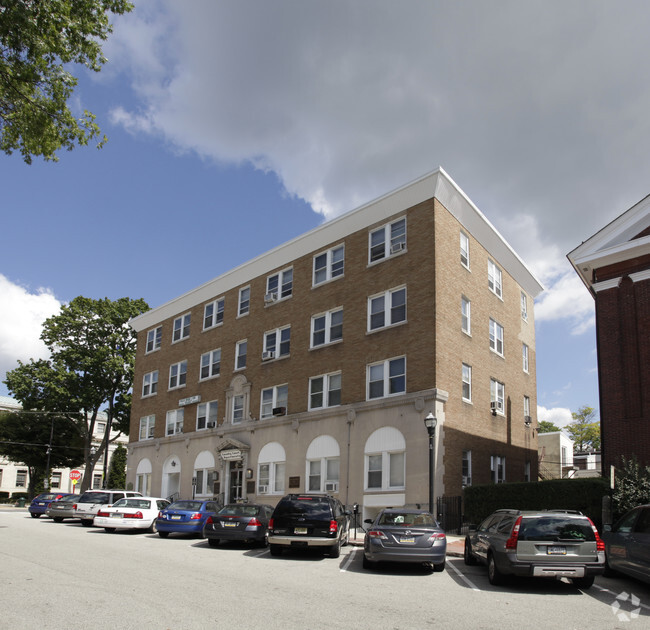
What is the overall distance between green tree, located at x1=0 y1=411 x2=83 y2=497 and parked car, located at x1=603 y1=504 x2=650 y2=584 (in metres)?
56.2

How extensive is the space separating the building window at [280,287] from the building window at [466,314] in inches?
354

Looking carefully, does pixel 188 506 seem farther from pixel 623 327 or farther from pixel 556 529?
pixel 623 327

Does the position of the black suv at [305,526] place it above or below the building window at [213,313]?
below

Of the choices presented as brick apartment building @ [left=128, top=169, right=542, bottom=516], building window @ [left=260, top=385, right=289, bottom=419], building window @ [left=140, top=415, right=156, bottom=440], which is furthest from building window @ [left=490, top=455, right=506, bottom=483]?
building window @ [left=140, top=415, right=156, bottom=440]

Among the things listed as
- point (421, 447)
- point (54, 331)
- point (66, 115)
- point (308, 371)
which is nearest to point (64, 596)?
point (66, 115)

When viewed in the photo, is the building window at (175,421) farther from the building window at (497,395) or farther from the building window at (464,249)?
the building window at (464,249)

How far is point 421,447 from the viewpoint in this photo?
24.7 metres

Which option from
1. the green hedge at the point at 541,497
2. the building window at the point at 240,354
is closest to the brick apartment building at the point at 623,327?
the green hedge at the point at 541,497

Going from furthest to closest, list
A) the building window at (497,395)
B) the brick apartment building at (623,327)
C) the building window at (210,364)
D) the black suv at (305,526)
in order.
A: the building window at (210,364)
the building window at (497,395)
the brick apartment building at (623,327)
the black suv at (305,526)

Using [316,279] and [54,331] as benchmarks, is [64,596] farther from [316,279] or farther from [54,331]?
[54,331]

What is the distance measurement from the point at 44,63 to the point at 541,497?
19188 millimetres

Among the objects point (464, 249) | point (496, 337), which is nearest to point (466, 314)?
point (464, 249)

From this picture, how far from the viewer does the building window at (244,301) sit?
3628 cm

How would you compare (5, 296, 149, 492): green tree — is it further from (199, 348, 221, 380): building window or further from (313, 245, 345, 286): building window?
(313, 245, 345, 286): building window
